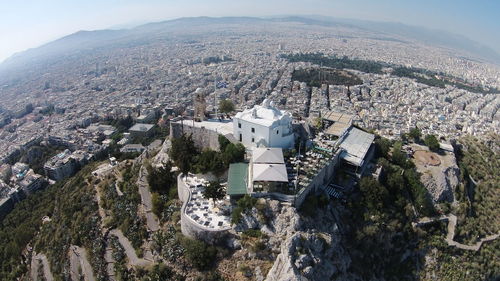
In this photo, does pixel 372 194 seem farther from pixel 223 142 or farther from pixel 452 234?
pixel 223 142

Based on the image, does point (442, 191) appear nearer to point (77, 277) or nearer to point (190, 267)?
point (190, 267)

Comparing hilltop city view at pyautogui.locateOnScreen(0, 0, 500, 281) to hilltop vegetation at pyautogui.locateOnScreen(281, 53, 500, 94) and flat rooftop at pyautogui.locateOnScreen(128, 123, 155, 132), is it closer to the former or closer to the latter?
flat rooftop at pyautogui.locateOnScreen(128, 123, 155, 132)

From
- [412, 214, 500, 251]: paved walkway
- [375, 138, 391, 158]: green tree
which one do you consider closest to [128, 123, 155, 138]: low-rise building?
[375, 138, 391, 158]: green tree

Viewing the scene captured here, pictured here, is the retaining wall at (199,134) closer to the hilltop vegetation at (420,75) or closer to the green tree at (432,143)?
the green tree at (432,143)

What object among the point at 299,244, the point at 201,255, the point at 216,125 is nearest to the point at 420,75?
the point at 216,125

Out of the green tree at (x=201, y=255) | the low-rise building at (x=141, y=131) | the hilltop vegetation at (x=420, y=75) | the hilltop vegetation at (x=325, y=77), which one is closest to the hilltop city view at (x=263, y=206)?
the green tree at (x=201, y=255)
